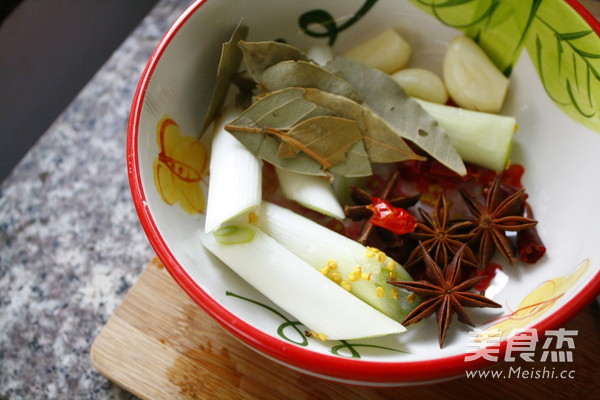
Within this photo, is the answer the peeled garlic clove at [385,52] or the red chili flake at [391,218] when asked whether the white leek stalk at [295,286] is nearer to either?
the red chili flake at [391,218]

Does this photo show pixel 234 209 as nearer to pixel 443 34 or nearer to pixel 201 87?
pixel 201 87

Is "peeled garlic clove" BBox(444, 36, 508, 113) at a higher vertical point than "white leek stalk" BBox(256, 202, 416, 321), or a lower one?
higher

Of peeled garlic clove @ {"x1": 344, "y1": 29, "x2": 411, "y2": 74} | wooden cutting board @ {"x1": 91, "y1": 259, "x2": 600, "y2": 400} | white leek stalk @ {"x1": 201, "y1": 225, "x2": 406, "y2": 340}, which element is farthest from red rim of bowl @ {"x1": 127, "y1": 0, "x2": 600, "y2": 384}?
peeled garlic clove @ {"x1": 344, "y1": 29, "x2": 411, "y2": 74}

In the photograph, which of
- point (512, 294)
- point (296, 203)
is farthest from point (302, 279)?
point (512, 294)

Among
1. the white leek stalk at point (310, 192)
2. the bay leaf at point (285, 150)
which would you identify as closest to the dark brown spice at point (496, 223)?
the white leek stalk at point (310, 192)

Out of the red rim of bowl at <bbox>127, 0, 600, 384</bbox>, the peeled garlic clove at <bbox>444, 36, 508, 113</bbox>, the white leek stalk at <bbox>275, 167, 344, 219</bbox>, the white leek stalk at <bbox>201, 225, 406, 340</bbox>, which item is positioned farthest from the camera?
the peeled garlic clove at <bbox>444, 36, 508, 113</bbox>

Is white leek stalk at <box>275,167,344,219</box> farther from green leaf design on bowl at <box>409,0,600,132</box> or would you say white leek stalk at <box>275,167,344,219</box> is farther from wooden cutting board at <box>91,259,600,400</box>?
green leaf design on bowl at <box>409,0,600,132</box>

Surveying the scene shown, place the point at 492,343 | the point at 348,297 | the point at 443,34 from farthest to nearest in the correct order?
the point at 443,34, the point at 348,297, the point at 492,343
